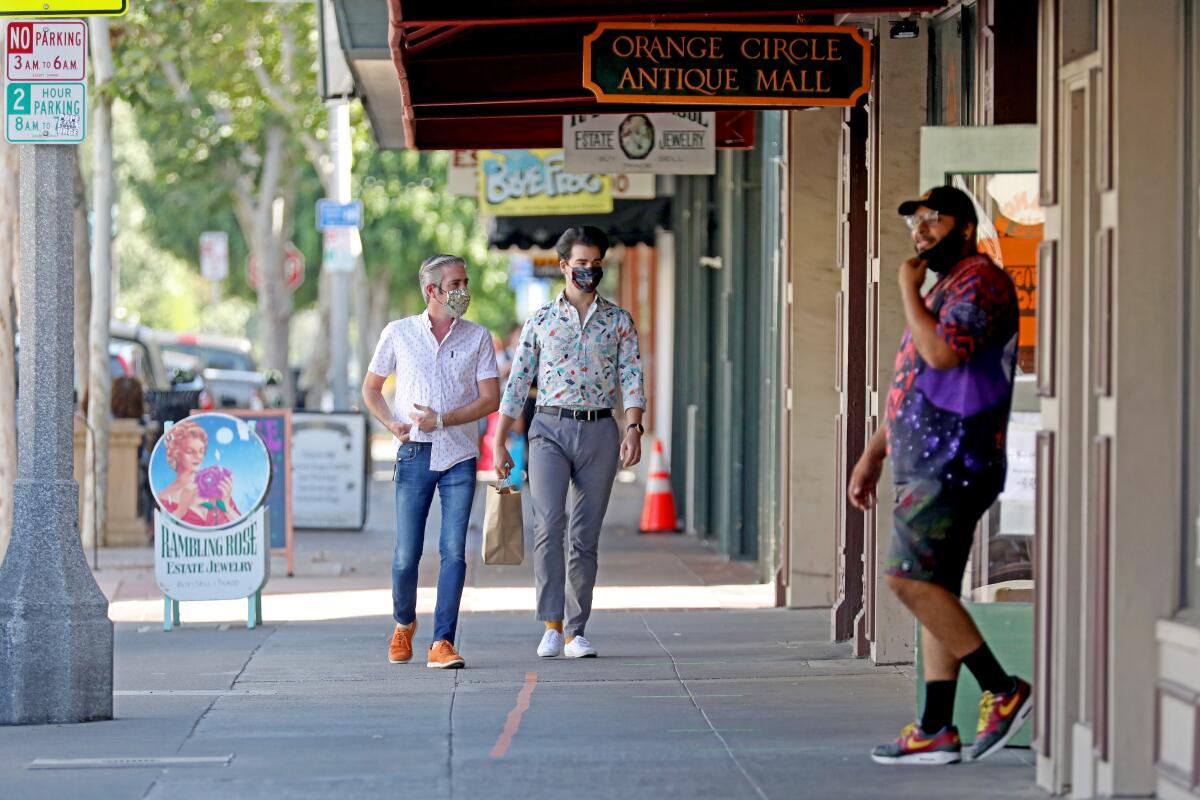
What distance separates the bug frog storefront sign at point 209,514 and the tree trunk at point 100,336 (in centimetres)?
511

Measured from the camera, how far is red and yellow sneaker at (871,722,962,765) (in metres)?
6.83

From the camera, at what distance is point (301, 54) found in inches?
1080

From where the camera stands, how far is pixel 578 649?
9.60m

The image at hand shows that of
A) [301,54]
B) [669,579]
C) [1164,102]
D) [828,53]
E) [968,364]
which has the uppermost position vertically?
[301,54]

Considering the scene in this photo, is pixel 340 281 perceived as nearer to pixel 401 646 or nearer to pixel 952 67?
pixel 401 646

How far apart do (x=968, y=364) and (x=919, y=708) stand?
1.34 m

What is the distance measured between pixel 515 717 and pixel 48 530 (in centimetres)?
196

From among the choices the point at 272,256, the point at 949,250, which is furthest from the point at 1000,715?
the point at 272,256

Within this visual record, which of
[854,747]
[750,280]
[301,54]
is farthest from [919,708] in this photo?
[301,54]

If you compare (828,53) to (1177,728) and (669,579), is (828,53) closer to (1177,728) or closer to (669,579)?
(1177,728)

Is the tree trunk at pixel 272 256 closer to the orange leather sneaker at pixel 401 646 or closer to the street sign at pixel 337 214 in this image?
the street sign at pixel 337 214

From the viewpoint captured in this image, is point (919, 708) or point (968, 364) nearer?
point (968, 364)

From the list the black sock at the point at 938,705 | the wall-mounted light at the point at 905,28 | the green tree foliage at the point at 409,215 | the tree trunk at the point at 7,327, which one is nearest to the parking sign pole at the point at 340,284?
the tree trunk at the point at 7,327

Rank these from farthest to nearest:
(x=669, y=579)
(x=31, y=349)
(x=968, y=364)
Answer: (x=669, y=579)
(x=31, y=349)
(x=968, y=364)
